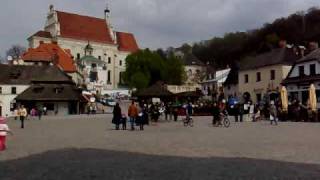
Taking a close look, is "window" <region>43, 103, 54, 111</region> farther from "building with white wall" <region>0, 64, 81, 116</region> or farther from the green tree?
the green tree

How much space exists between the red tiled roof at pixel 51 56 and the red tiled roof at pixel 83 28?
17.4 m

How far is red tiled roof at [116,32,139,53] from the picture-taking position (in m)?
147

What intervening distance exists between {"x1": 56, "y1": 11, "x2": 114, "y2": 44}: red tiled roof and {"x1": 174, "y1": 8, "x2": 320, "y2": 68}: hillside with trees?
2940 centimetres

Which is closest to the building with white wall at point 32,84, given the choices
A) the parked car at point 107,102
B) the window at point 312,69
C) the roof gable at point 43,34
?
the parked car at point 107,102

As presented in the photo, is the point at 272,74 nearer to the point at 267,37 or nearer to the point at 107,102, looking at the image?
the point at 107,102

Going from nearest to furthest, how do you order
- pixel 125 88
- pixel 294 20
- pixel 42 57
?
pixel 42 57 < pixel 294 20 < pixel 125 88

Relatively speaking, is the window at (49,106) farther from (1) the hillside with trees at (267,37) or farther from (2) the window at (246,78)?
(1) the hillside with trees at (267,37)

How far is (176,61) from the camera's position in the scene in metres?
119

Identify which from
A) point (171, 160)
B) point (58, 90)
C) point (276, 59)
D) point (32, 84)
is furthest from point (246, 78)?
point (171, 160)

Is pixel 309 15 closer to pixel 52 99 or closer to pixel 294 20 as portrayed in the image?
pixel 294 20

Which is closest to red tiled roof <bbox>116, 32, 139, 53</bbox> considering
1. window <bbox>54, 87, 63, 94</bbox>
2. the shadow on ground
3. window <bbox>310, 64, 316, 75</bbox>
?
window <bbox>54, 87, 63, 94</bbox>

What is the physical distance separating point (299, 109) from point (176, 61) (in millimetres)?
81476

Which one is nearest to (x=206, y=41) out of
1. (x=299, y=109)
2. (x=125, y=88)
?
(x=125, y=88)

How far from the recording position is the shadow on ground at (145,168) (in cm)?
1052
